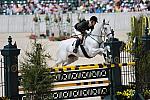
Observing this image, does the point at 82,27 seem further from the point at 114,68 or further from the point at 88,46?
the point at 114,68

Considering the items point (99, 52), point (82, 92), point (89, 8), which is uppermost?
point (89, 8)

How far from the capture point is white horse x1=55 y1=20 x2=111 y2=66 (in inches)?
576

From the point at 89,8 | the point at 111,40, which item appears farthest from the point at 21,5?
the point at 111,40

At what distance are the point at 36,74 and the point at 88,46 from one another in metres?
5.92

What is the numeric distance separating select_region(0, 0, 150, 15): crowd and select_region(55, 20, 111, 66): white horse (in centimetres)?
2013

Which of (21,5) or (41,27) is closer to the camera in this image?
(41,27)

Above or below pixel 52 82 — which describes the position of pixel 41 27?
above

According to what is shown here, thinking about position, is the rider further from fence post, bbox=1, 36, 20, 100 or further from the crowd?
the crowd

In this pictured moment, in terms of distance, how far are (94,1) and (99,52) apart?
22.4m

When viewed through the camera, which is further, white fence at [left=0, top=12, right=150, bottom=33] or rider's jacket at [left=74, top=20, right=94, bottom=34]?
white fence at [left=0, top=12, right=150, bottom=33]

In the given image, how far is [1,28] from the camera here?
34562 millimetres

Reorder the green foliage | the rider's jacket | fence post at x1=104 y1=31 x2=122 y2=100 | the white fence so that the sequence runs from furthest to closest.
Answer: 1. the white fence
2. the rider's jacket
3. fence post at x1=104 y1=31 x2=122 y2=100
4. the green foliage

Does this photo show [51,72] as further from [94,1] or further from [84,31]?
[94,1]

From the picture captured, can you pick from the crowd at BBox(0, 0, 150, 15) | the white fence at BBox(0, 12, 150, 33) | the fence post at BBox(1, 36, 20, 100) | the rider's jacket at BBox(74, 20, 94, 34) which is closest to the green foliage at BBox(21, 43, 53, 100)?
the fence post at BBox(1, 36, 20, 100)
